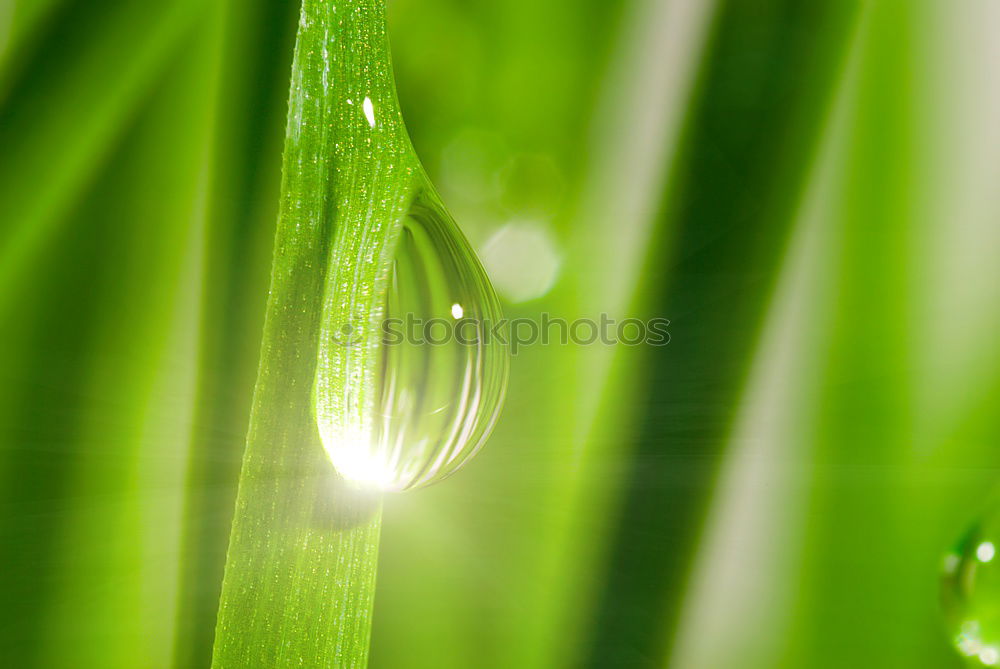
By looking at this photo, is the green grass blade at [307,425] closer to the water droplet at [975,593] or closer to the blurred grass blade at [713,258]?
the blurred grass blade at [713,258]

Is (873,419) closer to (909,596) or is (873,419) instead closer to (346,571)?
(909,596)

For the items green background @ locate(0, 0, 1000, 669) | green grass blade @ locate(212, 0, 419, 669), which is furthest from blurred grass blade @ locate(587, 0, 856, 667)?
green grass blade @ locate(212, 0, 419, 669)

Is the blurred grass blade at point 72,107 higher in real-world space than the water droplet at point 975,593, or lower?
higher

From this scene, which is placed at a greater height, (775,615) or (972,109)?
(972,109)

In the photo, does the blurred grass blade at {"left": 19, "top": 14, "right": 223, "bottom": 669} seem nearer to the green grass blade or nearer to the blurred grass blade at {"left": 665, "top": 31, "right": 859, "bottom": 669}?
the green grass blade

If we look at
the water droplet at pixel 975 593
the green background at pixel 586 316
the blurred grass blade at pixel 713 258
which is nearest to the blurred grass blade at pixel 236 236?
the green background at pixel 586 316

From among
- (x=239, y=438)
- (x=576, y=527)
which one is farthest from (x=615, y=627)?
(x=239, y=438)

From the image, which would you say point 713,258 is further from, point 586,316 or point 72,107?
point 72,107
